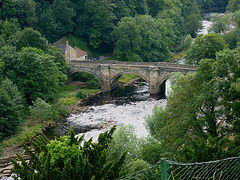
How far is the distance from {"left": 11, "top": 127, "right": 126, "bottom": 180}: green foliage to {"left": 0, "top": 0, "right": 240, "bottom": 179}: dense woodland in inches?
2.3

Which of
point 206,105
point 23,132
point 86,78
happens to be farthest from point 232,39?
point 23,132

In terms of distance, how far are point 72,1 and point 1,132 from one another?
5454cm

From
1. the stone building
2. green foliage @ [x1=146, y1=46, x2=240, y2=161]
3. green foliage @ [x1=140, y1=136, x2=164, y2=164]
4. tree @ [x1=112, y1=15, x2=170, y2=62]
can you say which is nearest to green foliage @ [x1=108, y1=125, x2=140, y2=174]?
green foliage @ [x1=140, y1=136, x2=164, y2=164]

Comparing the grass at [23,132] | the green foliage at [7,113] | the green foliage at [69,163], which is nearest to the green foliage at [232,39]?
the grass at [23,132]

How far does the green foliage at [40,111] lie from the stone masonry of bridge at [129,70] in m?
19.4

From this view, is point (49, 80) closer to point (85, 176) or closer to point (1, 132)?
point (1, 132)

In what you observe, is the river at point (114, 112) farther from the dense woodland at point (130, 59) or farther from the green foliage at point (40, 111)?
the dense woodland at point (130, 59)

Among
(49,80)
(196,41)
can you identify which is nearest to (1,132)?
(49,80)

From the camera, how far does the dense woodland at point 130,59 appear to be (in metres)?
19.1

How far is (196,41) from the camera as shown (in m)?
61.8

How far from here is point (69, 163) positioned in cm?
1703

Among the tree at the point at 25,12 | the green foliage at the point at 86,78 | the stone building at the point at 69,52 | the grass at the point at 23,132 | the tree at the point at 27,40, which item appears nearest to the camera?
the grass at the point at 23,132

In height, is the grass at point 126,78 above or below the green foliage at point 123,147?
above

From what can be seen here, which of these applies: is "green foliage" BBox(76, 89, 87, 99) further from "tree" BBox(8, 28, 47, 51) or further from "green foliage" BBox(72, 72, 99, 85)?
"tree" BBox(8, 28, 47, 51)
